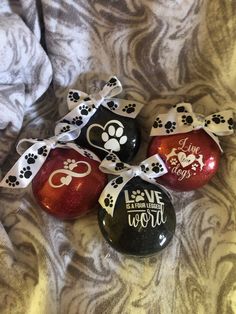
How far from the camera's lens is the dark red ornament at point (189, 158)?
0.80 m

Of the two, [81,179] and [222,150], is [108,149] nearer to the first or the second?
[81,179]

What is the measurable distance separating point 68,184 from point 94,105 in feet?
0.56

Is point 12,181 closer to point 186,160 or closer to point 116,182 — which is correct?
point 116,182

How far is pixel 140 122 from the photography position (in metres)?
0.91

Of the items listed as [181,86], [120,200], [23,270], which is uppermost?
[181,86]

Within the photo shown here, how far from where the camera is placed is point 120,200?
0.76 m

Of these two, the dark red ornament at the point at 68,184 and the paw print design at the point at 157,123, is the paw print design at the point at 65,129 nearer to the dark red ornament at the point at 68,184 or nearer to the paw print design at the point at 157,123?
the dark red ornament at the point at 68,184

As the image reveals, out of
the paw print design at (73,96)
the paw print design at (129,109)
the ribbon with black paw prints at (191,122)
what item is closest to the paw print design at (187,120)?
the ribbon with black paw prints at (191,122)

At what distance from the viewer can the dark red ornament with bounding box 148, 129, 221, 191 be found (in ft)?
2.61

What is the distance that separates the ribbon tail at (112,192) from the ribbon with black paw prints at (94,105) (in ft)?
0.45

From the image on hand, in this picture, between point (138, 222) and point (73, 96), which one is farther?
point (73, 96)

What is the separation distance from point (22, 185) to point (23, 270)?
156 millimetres

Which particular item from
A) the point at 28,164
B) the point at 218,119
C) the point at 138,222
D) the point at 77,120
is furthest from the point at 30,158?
the point at 218,119

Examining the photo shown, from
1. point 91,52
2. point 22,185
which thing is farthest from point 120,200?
point 91,52
